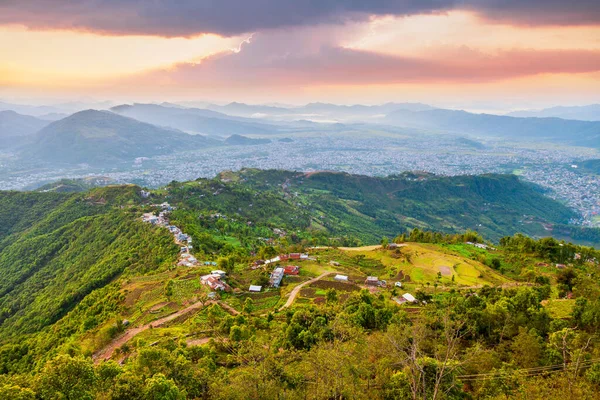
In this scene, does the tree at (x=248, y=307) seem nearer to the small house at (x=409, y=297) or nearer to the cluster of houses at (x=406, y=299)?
the cluster of houses at (x=406, y=299)

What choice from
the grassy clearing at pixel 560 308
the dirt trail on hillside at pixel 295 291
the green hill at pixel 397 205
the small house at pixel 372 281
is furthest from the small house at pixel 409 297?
the green hill at pixel 397 205

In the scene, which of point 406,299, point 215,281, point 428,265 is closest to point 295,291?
point 215,281

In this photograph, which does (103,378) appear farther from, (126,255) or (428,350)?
(126,255)

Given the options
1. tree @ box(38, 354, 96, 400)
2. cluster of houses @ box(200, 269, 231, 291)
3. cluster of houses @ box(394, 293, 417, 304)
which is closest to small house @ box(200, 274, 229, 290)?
cluster of houses @ box(200, 269, 231, 291)

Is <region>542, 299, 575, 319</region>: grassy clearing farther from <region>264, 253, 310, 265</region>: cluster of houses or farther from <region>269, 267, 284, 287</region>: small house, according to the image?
<region>264, 253, 310, 265</region>: cluster of houses

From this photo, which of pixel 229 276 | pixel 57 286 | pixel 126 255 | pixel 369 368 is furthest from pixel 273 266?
pixel 57 286

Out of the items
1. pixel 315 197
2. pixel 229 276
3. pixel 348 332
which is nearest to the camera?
pixel 348 332

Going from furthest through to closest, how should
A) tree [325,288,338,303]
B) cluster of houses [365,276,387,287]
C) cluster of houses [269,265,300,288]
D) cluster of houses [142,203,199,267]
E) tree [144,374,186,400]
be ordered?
1. cluster of houses [142,203,199,267]
2. cluster of houses [365,276,387,287]
3. cluster of houses [269,265,300,288]
4. tree [325,288,338,303]
5. tree [144,374,186,400]

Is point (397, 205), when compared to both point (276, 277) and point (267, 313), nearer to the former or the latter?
point (276, 277)
